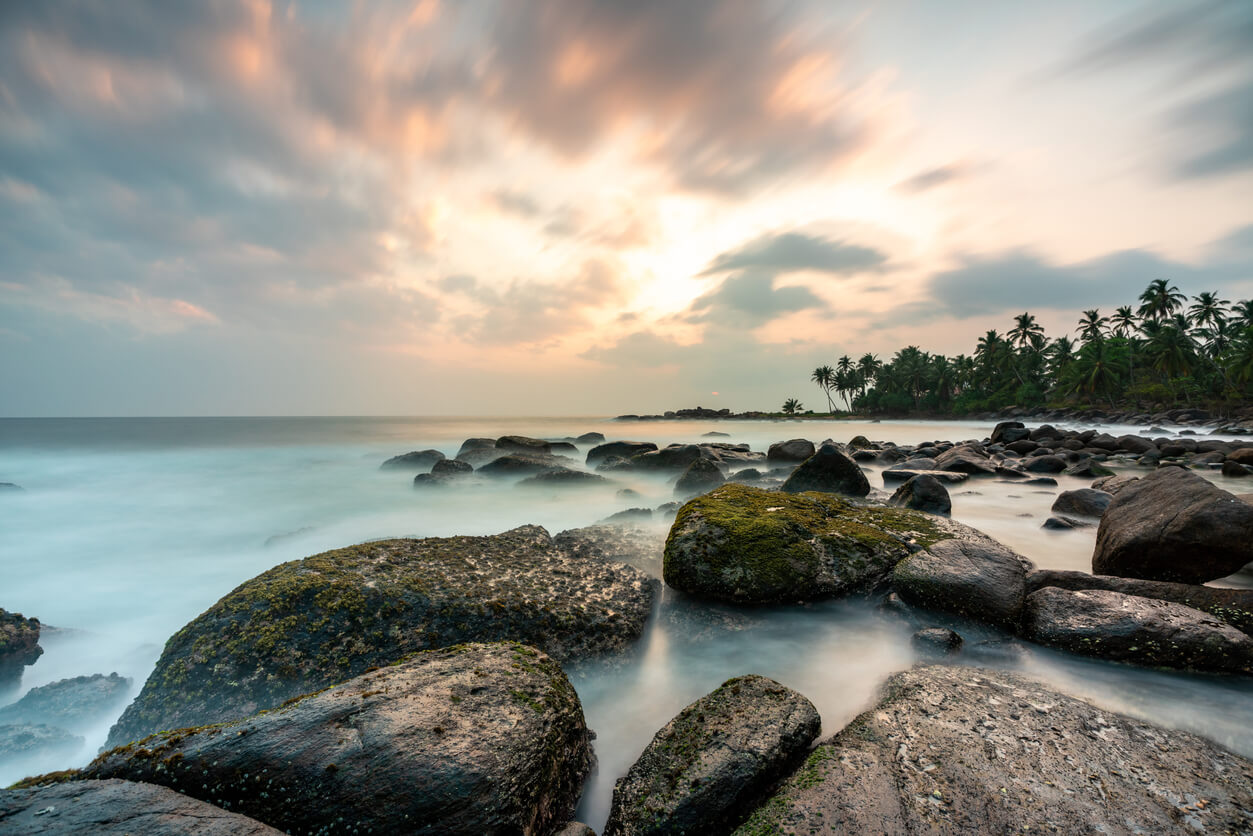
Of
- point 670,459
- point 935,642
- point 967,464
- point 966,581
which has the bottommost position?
point 935,642

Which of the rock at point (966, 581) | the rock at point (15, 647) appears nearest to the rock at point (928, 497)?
the rock at point (966, 581)

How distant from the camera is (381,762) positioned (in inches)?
90.9

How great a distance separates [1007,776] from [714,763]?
148 centimetres

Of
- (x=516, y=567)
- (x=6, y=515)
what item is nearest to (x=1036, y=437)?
(x=516, y=567)

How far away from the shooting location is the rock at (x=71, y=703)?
421cm

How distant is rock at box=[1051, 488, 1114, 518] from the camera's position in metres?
8.70

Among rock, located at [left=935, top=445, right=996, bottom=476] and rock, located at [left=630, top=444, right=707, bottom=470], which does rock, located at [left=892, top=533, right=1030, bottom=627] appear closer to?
rock, located at [left=935, top=445, right=996, bottom=476]

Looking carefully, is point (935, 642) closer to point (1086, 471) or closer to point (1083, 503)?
point (1083, 503)

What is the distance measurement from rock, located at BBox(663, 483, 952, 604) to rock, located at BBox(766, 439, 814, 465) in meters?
12.1

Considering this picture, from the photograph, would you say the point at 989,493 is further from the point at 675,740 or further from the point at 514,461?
the point at 514,461

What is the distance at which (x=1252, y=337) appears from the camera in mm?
47281

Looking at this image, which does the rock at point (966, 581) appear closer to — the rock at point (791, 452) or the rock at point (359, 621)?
the rock at point (359, 621)

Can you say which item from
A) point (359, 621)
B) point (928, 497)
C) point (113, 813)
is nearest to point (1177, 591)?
point (928, 497)

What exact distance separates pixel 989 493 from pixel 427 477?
51.7 feet
